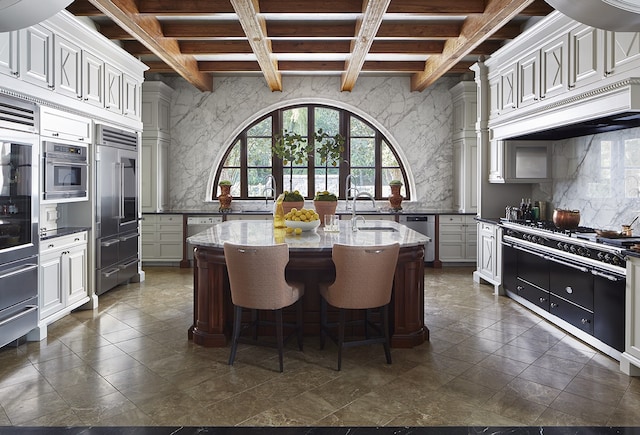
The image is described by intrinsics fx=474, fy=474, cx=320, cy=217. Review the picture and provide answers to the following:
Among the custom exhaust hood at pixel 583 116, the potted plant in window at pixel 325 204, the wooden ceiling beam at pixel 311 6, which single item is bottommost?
the potted plant in window at pixel 325 204

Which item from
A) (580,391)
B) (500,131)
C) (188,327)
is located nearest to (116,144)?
(188,327)

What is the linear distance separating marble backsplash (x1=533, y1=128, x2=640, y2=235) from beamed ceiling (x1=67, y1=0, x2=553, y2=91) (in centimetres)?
141

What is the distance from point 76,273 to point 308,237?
241 centimetres

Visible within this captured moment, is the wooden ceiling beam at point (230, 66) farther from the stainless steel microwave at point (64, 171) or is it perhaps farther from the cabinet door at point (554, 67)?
the cabinet door at point (554, 67)

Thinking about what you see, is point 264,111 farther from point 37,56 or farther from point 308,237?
point 308,237

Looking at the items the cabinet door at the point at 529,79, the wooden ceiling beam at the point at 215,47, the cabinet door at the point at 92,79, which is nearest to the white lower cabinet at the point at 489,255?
the cabinet door at the point at 529,79

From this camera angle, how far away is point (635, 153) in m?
3.99

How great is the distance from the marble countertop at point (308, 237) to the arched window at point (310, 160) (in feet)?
10.9

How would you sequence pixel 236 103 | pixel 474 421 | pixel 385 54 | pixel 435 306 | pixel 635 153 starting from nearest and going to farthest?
pixel 474 421
pixel 635 153
pixel 435 306
pixel 385 54
pixel 236 103

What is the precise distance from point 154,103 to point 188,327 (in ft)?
13.9

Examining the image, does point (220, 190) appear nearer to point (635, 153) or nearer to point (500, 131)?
point (500, 131)

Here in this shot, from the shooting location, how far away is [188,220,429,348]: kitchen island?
3.53 metres

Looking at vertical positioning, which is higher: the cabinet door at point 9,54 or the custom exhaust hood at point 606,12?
the cabinet door at point 9,54

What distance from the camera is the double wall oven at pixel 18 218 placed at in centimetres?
338
